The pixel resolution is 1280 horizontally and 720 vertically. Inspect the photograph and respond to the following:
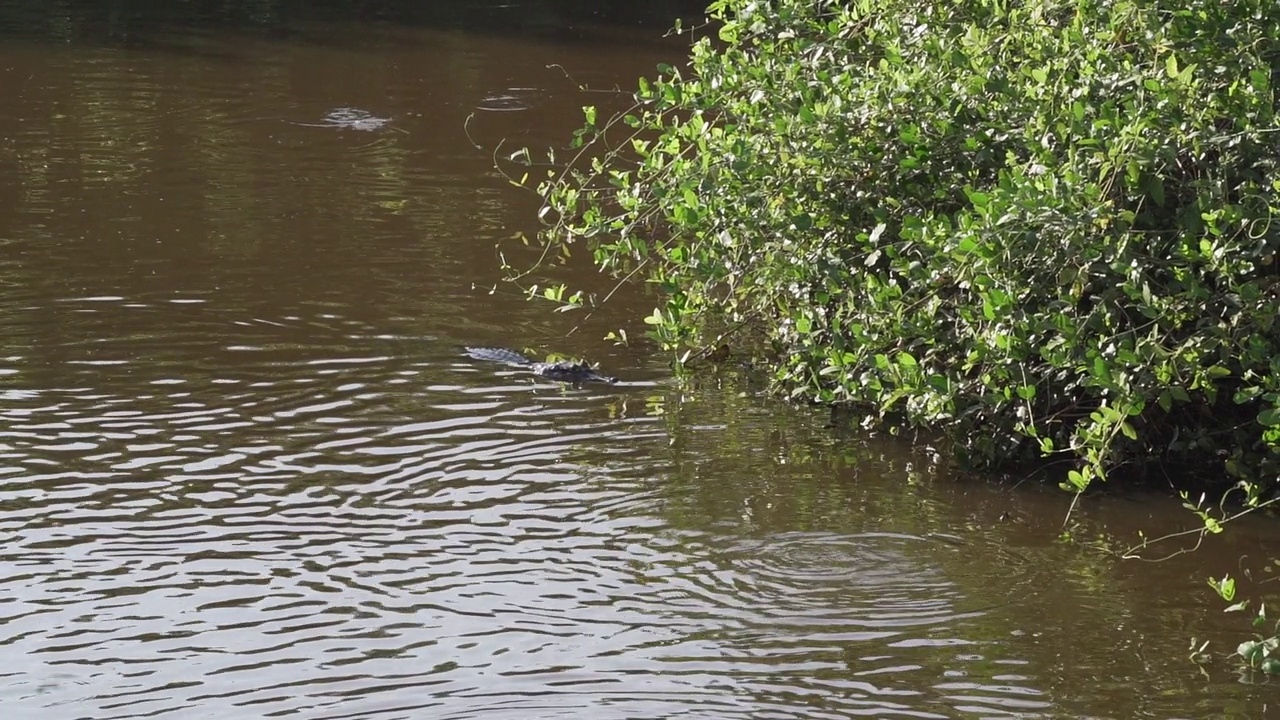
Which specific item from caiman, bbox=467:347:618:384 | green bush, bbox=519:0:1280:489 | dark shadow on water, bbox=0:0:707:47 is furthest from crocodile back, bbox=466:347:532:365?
dark shadow on water, bbox=0:0:707:47

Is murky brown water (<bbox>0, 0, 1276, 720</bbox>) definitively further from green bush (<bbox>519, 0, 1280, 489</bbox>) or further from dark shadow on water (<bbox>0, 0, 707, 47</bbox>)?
dark shadow on water (<bbox>0, 0, 707, 47</bbox>)

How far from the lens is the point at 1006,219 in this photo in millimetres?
5301

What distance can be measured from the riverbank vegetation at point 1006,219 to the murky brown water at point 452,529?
0.40m

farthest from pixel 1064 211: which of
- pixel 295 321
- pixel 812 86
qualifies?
pixel 295 321

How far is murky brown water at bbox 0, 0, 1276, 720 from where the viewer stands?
4.78m

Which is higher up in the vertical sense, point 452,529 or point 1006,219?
point 1006,219

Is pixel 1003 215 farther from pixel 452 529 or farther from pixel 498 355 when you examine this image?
pixel 498 355

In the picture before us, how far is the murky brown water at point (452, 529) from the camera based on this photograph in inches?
188

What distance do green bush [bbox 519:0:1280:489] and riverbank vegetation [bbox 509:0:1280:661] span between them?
0.01 m

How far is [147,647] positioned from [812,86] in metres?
3.33

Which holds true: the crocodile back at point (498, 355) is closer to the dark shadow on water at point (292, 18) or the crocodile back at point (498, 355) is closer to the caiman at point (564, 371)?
the caiman at point (564, 371)

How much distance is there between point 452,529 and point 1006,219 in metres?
2.20

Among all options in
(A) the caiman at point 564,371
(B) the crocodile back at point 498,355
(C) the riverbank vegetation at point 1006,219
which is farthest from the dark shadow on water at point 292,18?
(C) the riverbank vegetation at point 1006,219

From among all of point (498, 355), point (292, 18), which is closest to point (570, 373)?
point (498, 355)
